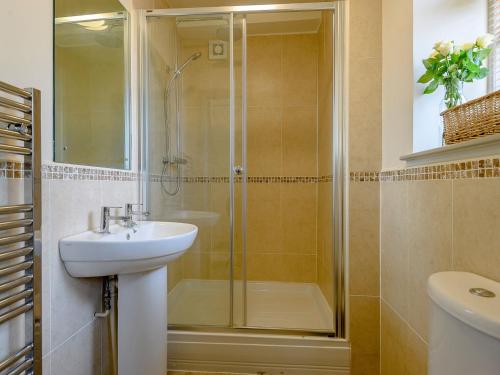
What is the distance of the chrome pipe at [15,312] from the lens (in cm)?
67

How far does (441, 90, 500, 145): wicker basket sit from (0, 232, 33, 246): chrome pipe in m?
1.41

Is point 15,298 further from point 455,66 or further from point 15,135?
point 455,66

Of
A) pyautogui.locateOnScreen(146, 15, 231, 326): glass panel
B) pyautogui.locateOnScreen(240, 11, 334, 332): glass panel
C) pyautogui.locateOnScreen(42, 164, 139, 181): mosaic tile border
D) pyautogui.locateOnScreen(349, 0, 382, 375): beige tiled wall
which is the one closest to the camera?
pyautogui.locateOnScreen(42, 164, 139, 181): mosaic tile border

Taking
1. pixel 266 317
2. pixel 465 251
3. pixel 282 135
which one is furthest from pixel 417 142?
pixel 266 317

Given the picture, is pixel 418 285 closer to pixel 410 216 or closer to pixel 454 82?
pixel 410 216

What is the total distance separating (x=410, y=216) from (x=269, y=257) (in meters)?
1.44

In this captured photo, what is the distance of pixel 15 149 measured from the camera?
697 millimetres

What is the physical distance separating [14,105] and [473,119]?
4.50ft

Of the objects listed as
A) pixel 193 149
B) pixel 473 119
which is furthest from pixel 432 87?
pixel 193 149

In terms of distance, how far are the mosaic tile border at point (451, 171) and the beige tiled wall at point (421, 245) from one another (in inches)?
0.7

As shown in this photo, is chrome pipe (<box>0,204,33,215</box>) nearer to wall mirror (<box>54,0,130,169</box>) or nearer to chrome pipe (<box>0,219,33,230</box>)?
chrome pipe (<box>0,219,33,230</box>)

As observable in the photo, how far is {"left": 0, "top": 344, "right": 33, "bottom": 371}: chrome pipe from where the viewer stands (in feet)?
2.19

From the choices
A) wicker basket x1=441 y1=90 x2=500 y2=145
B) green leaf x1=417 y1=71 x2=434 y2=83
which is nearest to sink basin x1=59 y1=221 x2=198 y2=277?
wicker basket x1=441 y1=90 x2=500 y2=145

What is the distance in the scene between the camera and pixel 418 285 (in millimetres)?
1043
